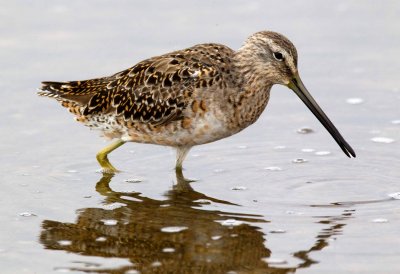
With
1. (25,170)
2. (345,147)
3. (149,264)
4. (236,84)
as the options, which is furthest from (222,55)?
(149,264)

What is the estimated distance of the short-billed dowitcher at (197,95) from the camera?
859 centimetres

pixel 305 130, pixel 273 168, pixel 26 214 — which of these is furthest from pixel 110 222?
pixel 305 130

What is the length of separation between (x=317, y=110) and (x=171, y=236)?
1984 mm

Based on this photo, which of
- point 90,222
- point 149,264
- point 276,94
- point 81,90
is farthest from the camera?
point 276,94

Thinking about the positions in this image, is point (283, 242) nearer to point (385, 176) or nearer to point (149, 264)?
point (149, 264)

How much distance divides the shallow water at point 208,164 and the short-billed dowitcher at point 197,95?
0.33 meters

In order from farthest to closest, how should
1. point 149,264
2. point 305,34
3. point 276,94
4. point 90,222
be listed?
point 305,34 → point 276,94 → point 90,222 → point 149,264

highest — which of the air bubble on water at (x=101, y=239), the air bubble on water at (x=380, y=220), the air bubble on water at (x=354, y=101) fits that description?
the air bubble on water at (x=354, y=101)

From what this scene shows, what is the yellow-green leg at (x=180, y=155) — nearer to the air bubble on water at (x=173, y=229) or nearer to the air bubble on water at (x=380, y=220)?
the air bubble on water at (x=173, y=229)

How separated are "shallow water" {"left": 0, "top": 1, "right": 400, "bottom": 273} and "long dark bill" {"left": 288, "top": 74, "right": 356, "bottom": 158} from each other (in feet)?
0.61

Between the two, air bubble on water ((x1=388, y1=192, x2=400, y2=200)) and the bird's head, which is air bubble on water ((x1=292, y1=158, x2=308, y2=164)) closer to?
the bird's head

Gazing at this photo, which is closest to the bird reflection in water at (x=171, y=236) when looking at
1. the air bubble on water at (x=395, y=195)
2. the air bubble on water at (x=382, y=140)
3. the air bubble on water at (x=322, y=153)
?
the air bubble on water at (x=395, y=195)

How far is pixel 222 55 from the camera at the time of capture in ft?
29.0

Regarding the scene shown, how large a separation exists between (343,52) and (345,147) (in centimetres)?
231
